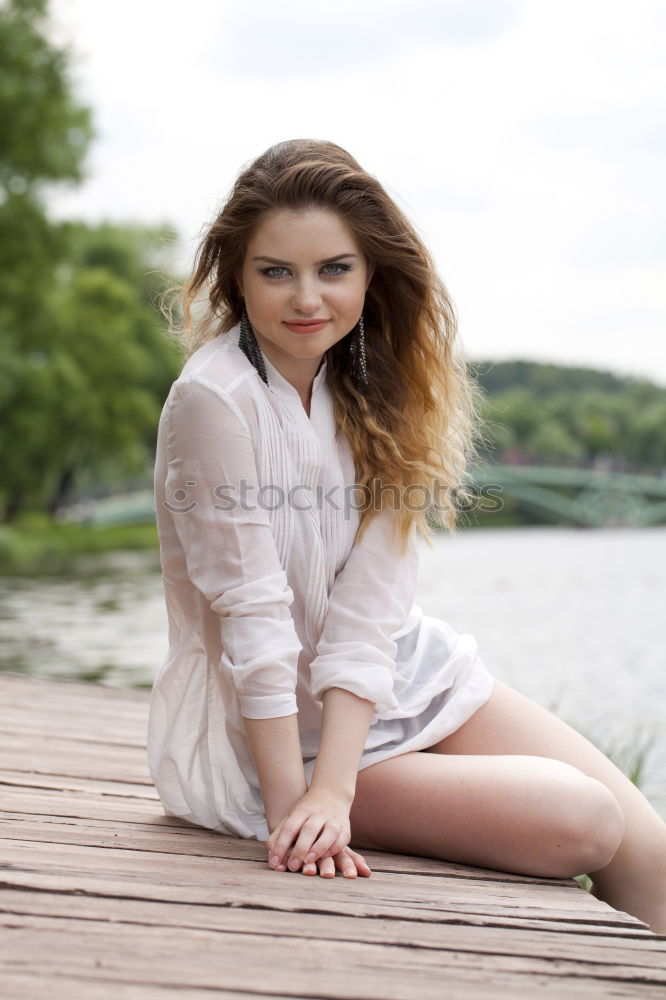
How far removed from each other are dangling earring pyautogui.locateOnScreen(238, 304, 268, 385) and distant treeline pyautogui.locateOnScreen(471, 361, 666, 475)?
2532 centimetres

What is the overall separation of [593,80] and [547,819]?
3468 cm

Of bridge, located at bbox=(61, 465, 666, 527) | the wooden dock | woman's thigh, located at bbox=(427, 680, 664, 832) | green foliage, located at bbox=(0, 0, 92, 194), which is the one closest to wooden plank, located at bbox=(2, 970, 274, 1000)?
the wooden dock

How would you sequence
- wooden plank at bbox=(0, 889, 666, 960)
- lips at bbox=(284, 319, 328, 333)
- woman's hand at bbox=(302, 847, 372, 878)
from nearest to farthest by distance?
wooden plank at bbox=(0, 889, 666, 960), woman's hand at bbox=(302, 847, 372, 878), lips at bbox=(284, 319, 328, 333)

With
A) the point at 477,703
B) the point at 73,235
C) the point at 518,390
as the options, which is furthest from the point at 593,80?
the point at 477,703

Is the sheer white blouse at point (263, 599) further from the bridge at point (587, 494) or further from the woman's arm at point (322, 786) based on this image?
the bridge at point (587, 494)

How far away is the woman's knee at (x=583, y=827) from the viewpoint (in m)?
1.76

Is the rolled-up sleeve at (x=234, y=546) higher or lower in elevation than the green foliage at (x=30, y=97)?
lower

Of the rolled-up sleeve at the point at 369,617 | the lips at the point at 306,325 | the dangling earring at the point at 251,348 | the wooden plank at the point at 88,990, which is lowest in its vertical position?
the wooden plank at the point at 88,990

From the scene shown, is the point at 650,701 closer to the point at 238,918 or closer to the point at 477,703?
the point at 477,703

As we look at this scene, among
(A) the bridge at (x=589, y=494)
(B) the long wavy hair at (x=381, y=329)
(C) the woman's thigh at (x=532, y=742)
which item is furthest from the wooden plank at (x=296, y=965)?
(A) the bridge at (x=589, y=494)

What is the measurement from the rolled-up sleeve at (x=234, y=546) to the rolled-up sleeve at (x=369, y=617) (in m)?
0.08

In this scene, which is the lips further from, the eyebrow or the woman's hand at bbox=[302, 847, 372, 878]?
the woman's hand at bbox=[302, 847, 372, 878]

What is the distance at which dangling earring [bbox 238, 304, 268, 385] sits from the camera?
75.8 inches

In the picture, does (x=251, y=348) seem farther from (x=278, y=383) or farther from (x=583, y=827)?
(x=583, y=827)
